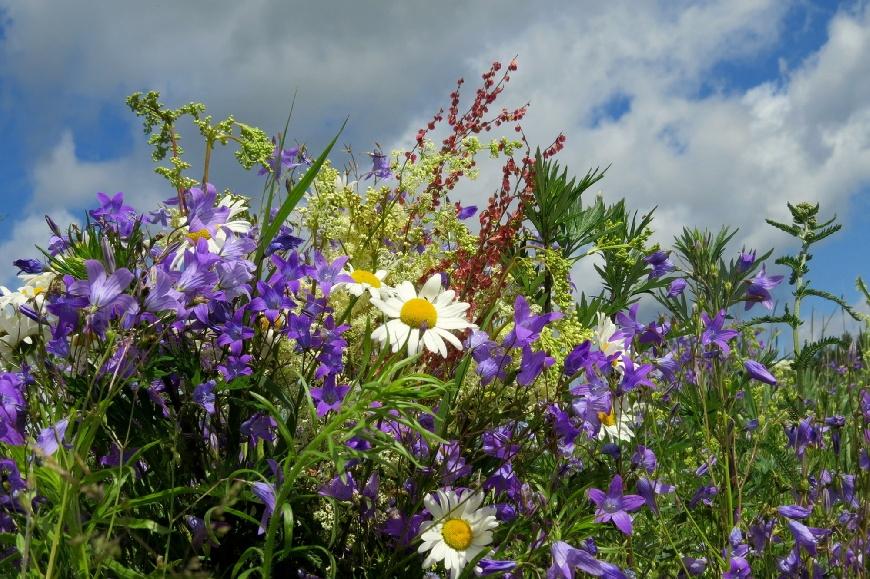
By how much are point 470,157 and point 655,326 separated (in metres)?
0.92

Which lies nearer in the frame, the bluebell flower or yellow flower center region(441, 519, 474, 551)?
yellow flower center region(441, 519, 474, 551)

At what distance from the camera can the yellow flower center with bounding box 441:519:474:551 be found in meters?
2.10

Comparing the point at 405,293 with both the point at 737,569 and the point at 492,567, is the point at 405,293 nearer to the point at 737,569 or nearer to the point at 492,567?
the point at 492,567

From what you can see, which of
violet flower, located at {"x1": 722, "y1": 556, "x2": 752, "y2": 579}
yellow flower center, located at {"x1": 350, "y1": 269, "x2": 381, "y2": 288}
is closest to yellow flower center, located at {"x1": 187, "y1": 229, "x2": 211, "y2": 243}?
yellow flower center, located at {"x1": 350, "y1": 269, "x2": 381, "y2": 288}

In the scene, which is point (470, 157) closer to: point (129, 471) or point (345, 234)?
point (345, 234)

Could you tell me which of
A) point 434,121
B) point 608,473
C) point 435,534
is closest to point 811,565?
point 608,473

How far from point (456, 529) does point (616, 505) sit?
1.44 feet


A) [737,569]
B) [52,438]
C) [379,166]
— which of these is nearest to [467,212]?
[379,166]

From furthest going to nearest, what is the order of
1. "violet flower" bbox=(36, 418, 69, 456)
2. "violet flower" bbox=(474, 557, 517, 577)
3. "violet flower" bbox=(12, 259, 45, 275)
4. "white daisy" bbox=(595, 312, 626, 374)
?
"white daisy" bbox=(595, 312, 626, 374)
"violet flower" bbox=(12, 259, 45, 275)
"violet flower" bbox=(474, 557, 517, 577)
"violet flower" bbox=(36, 418, 69, 456)

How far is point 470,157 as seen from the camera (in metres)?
3.10

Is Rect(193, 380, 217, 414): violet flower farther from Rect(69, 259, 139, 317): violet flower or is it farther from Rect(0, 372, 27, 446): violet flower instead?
Rect(0, 372, 27, 446): violet flower

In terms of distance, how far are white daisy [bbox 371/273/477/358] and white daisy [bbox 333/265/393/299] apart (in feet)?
0.09

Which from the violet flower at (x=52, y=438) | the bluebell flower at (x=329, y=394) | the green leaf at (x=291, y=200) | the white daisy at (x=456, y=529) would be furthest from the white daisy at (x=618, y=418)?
the violet flower at (x=52, y=438)

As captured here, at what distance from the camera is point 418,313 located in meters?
2.28
